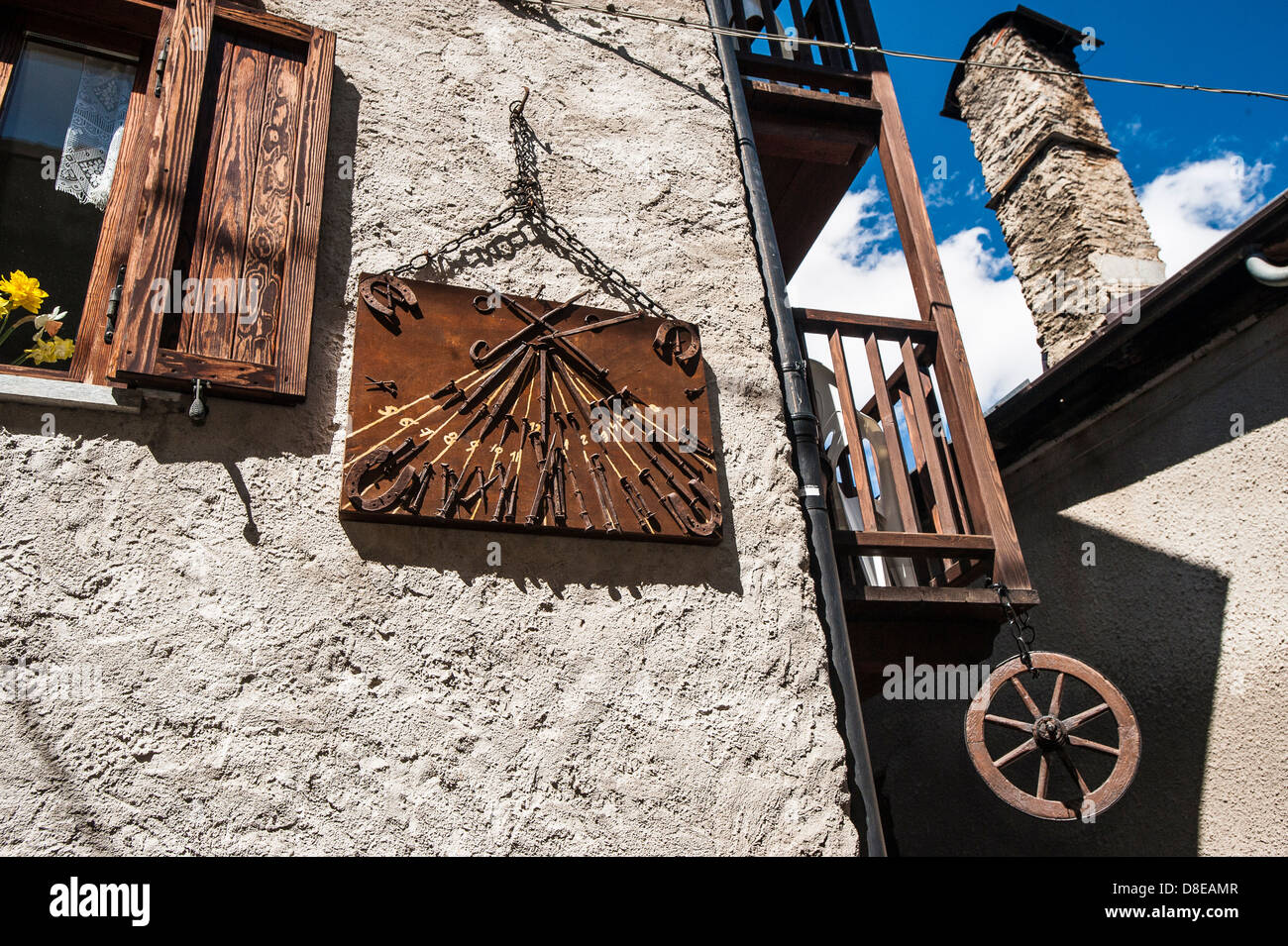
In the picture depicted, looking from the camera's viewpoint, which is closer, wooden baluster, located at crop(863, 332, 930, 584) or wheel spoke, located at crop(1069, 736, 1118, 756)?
wheel spoke, located at crop(1069, 736, 1118, 756)

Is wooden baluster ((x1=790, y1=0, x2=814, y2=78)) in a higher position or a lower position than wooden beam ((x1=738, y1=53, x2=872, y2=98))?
higher

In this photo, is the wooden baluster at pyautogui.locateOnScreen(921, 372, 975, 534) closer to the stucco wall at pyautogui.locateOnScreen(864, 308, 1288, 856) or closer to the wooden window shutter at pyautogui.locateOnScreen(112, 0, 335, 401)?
the stucco wall at pyautogui.locateOnScreen(864, 308, 1288, 856)

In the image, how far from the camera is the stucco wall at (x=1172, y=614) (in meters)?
4.11

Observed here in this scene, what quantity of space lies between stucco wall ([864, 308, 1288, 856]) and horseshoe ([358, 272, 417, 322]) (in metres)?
2.58

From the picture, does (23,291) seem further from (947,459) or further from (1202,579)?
(1202,579)

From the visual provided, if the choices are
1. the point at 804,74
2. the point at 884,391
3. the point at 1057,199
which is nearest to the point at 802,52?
the point at 804,74

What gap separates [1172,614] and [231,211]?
4.52 meters

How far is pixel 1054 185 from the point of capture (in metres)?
7.93

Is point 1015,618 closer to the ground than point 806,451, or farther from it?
closer to the ground

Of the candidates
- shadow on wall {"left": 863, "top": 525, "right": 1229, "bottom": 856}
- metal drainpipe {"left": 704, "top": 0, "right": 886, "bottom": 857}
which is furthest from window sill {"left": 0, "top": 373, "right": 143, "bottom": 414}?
shadow on wall {"left": 863, "top": 525, "right": 1229, "bottom": 856}

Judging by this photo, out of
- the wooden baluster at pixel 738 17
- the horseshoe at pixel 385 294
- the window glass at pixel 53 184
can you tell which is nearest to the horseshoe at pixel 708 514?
the horseshoe at pixel 385 294

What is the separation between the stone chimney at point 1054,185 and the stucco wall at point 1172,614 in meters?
2.55

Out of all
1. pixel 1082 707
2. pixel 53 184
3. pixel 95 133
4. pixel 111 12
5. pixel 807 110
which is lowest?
pixel 1082 707

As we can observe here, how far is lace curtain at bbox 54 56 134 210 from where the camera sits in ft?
9.03
